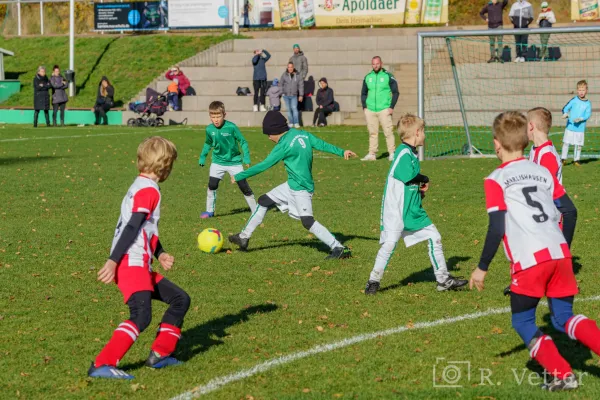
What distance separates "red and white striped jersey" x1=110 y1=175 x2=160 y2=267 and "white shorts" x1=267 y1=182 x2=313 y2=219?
152 inches

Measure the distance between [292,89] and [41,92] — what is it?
364 inches

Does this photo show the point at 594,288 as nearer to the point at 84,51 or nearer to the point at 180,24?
the point at 180,24

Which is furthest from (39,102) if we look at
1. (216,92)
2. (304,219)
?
(304,219)

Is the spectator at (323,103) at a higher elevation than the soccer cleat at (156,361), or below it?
higher

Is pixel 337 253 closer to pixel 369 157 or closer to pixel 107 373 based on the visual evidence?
pixel 107 373

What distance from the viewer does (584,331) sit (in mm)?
5266

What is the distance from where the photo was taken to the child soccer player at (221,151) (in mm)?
12547

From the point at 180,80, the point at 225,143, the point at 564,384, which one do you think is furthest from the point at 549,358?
the point at 180,80

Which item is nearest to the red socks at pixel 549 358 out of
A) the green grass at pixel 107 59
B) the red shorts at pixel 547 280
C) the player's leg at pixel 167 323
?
the red shorts at pixel 547 280

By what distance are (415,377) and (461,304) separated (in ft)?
6.59

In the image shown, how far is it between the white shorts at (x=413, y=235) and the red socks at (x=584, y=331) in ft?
9.04

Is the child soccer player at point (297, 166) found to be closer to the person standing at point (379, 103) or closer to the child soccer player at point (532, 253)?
the child soccer player at point (532, 253)

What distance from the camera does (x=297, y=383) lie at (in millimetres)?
5652

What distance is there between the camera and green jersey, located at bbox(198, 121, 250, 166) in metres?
12.6
